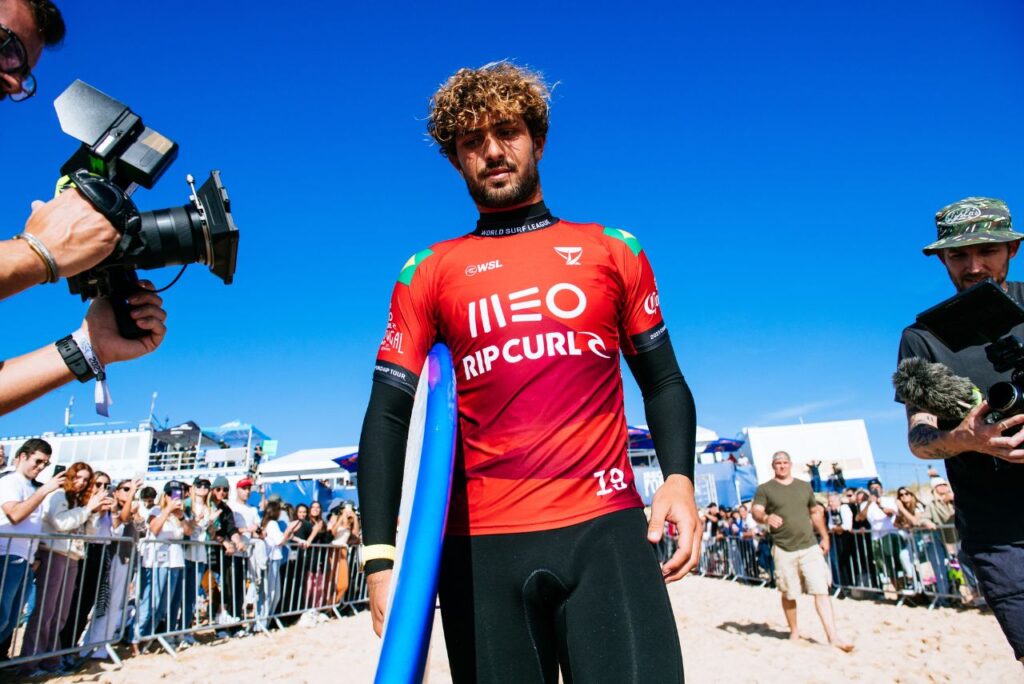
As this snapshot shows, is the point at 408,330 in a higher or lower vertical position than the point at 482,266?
lower

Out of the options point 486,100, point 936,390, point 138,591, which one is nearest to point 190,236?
point 486,100

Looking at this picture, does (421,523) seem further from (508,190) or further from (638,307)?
(508,190)

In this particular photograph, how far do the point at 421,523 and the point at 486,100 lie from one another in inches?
60.5

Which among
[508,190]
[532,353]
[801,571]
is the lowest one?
[801,571]

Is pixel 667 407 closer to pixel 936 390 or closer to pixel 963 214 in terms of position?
pixel 936 390

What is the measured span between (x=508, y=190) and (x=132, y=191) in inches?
47.7

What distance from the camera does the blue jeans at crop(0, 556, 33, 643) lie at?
19.7ft

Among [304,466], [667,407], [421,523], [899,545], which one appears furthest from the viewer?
[304,466]

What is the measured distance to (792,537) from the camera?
325 inches

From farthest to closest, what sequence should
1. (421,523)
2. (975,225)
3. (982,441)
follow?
(975,225) < (982,441) < (421,523)

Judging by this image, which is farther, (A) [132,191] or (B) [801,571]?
(B) [801,571]

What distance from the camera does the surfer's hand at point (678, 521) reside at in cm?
195

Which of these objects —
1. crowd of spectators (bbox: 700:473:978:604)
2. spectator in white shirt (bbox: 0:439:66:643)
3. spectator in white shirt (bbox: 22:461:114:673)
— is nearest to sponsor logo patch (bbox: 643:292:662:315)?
spectator in white shirt (bbox: 0:439:66:643)

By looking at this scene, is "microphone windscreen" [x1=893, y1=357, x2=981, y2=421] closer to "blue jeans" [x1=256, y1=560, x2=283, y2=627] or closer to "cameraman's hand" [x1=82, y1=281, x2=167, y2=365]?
"cameraman's hand" [x1=82, y1=281, x2=167, y2=365]
